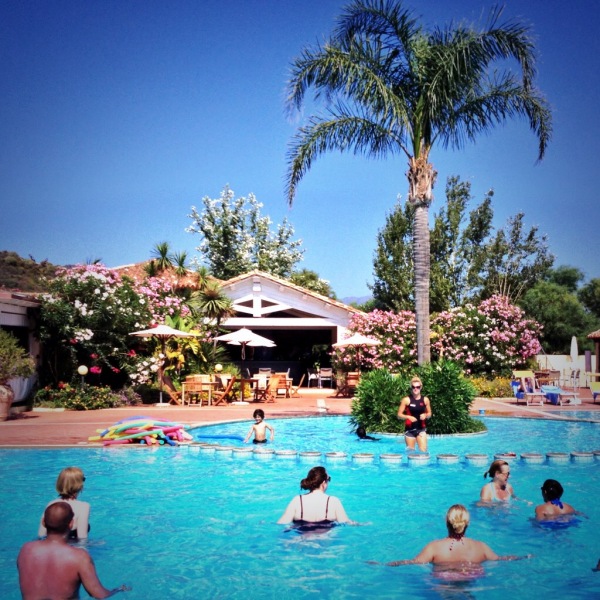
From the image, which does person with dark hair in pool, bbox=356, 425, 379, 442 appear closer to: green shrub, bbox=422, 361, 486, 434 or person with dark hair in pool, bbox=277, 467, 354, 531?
green shrub, bbox=422, 361, 486, 434

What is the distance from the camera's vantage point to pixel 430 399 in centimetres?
1542

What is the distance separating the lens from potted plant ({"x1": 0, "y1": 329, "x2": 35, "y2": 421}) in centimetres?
1752

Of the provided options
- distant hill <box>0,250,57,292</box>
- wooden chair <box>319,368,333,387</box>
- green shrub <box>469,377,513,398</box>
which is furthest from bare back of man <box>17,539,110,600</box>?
distant hill <box>0,250,57,292</box>

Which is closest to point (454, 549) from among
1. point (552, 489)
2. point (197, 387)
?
point (552, 489)

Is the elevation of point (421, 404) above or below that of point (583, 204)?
below

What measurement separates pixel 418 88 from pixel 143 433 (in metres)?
9.87

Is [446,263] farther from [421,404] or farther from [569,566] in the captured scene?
[569,566]

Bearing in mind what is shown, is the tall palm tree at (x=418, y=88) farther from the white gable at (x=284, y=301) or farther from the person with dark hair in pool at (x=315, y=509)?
the white gable at (x=284, y=301)

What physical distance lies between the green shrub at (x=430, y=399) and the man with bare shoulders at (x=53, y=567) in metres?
11.5

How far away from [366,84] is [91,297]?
35.6 ft

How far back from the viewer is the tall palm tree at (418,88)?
15.9 meters

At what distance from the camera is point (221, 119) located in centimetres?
3538

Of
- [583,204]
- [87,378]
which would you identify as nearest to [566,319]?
[583,204]

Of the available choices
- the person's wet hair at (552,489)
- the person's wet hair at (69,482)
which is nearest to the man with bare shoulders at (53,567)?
the person's wet hair at (69,482)
